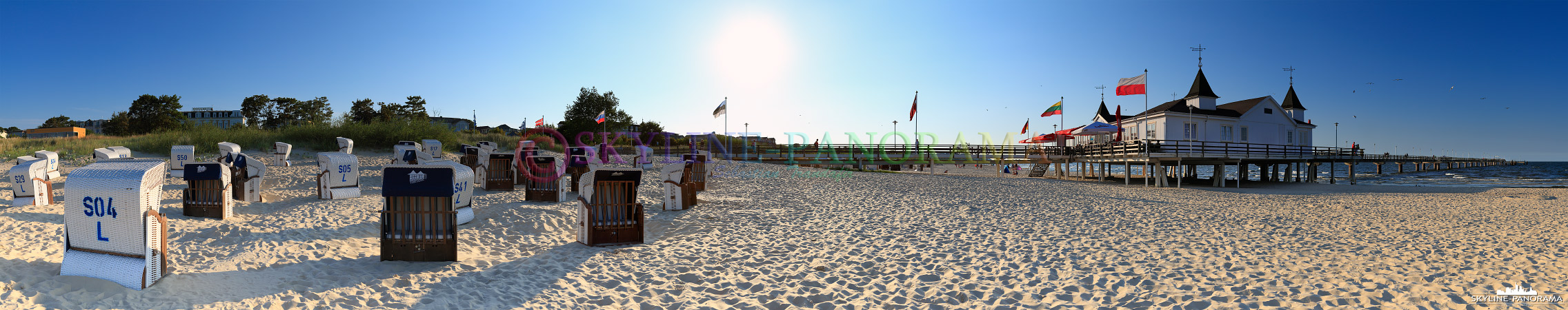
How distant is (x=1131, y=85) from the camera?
1018 inches

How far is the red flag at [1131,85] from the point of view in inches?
1000

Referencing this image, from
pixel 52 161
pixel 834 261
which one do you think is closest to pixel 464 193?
pixel 834 261

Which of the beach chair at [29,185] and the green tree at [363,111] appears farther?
the green tree at [363,111]

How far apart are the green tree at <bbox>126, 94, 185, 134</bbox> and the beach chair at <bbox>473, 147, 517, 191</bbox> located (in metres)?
55.3

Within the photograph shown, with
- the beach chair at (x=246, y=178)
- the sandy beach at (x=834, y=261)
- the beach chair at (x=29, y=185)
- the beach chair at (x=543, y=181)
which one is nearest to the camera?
the sandy beach at (x=834, y=261)

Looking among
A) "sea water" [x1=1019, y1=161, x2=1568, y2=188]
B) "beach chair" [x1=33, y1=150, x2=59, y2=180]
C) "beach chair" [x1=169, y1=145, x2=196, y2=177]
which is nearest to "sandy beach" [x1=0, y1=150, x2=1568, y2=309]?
"beach chair" [x1=33, y1=150, x2=59, y2=180]

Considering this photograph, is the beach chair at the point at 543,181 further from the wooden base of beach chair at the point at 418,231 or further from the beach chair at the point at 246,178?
the wooden base of beach chair at the point at 418,231

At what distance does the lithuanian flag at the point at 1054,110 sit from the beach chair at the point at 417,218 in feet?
94.4

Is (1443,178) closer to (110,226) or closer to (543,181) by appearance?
(543,181)

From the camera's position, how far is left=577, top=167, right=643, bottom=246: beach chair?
25.6 ft

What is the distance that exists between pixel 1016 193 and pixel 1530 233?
8684 mm

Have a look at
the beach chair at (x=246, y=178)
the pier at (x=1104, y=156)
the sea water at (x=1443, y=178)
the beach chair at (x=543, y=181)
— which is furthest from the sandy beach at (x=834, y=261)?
the sea water at (x=1443, y=178)

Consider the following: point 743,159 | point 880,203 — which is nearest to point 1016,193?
point 880,203

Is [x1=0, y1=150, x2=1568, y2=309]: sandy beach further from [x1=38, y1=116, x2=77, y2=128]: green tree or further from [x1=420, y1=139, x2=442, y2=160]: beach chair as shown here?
[x1=38, y1=116, x2=77, y2=128]: green tree
